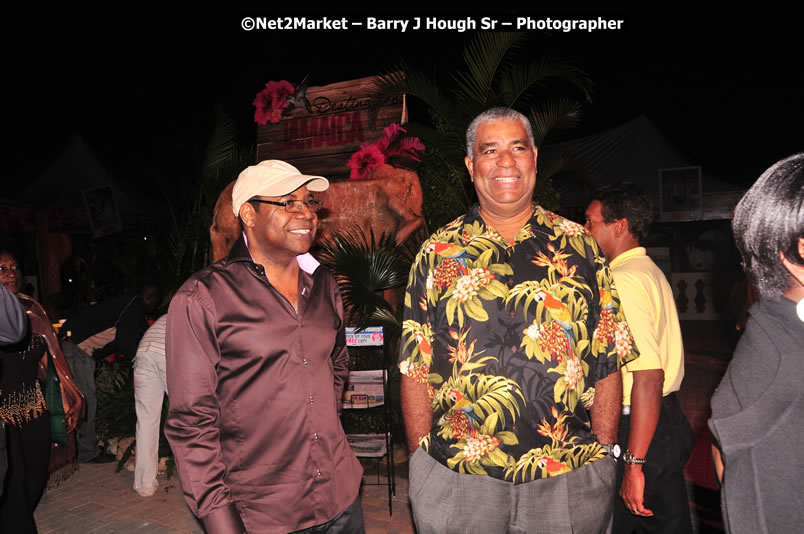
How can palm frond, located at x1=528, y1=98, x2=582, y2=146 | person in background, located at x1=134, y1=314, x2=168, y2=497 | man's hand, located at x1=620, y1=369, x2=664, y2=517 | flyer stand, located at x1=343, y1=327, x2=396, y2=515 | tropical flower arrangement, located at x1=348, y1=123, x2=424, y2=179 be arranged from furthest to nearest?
tropical flower arrangement, located at x1=348, y1=123, x2=424, y2=179, palm frond, located at x1=528, y1=98, x2=582, y2=146, person in background, located at x1=134, y1=314, x2=168, y2=497, flyer stand, located at x1=343, y1=327, x2=396, y2=515, man's hand, located at x1=620, y1=369, x2=664, y2=517

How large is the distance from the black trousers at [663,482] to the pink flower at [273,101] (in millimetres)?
6172

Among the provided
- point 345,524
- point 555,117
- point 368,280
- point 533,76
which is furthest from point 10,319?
point 555,117

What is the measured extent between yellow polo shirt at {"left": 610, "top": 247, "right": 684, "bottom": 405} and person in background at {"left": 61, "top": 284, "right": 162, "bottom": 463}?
5.19 metres

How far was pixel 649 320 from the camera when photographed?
2650mm

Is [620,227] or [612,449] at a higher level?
[620,227]

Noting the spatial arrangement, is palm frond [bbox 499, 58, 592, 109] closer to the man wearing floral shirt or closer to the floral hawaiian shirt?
the man wearing floral shirt

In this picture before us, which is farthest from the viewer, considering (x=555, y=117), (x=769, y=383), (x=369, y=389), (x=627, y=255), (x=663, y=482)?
(x=555, y=117)

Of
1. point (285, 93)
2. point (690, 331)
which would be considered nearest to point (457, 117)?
point (285, 93)

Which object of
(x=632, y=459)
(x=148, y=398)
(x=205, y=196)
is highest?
(x=205, y=196)

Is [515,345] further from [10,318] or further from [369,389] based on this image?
[369,389]

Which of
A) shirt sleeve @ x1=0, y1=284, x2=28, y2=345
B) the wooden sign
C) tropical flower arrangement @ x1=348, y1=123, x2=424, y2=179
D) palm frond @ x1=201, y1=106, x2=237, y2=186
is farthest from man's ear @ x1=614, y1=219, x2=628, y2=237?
palm frond @ x1=201, y1=106, x2=237, y2=186

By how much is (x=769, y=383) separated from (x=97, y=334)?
6588 mm

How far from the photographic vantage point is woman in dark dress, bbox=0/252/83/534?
10.7 feet

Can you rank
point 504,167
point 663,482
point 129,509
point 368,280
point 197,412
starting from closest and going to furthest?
point 197,412 → point 504,167 → point 663,482 → point 129,509 → point 368,280
